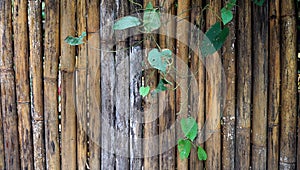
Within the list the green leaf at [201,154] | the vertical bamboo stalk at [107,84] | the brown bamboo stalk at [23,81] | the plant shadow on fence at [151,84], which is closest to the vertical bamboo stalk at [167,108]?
the plant shadow on fence at [151,84]

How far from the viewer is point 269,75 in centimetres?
135

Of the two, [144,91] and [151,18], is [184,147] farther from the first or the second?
[151,18]

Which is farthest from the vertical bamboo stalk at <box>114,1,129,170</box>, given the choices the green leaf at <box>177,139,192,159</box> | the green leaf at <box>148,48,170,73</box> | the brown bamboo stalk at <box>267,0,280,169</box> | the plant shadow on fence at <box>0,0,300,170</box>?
the brown bamboo stalk at <box>267,0,280,169</box>

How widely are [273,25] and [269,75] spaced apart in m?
0.21

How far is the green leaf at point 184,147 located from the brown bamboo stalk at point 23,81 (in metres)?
0.67

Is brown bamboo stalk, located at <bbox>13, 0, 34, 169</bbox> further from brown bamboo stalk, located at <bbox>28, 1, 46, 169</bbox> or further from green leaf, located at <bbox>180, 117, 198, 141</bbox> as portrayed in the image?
green leaf, located at <bbox>180, 117, 198, 141</bbox>

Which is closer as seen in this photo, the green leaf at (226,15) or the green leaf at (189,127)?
the green leaf at (226,15)

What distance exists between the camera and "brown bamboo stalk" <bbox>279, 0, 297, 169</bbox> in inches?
51.4

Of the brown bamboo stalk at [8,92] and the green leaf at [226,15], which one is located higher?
the green leaf at [226,15]

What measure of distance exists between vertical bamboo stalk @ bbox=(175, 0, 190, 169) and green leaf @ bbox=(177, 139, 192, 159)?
51 millimetres

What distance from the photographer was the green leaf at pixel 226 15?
122cm

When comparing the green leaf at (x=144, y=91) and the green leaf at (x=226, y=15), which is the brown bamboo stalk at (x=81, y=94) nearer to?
the green leaf at (x=144, y=91)

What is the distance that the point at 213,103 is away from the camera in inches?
53.7

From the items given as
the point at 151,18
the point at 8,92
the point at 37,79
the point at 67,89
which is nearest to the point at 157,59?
the point at 151,18
